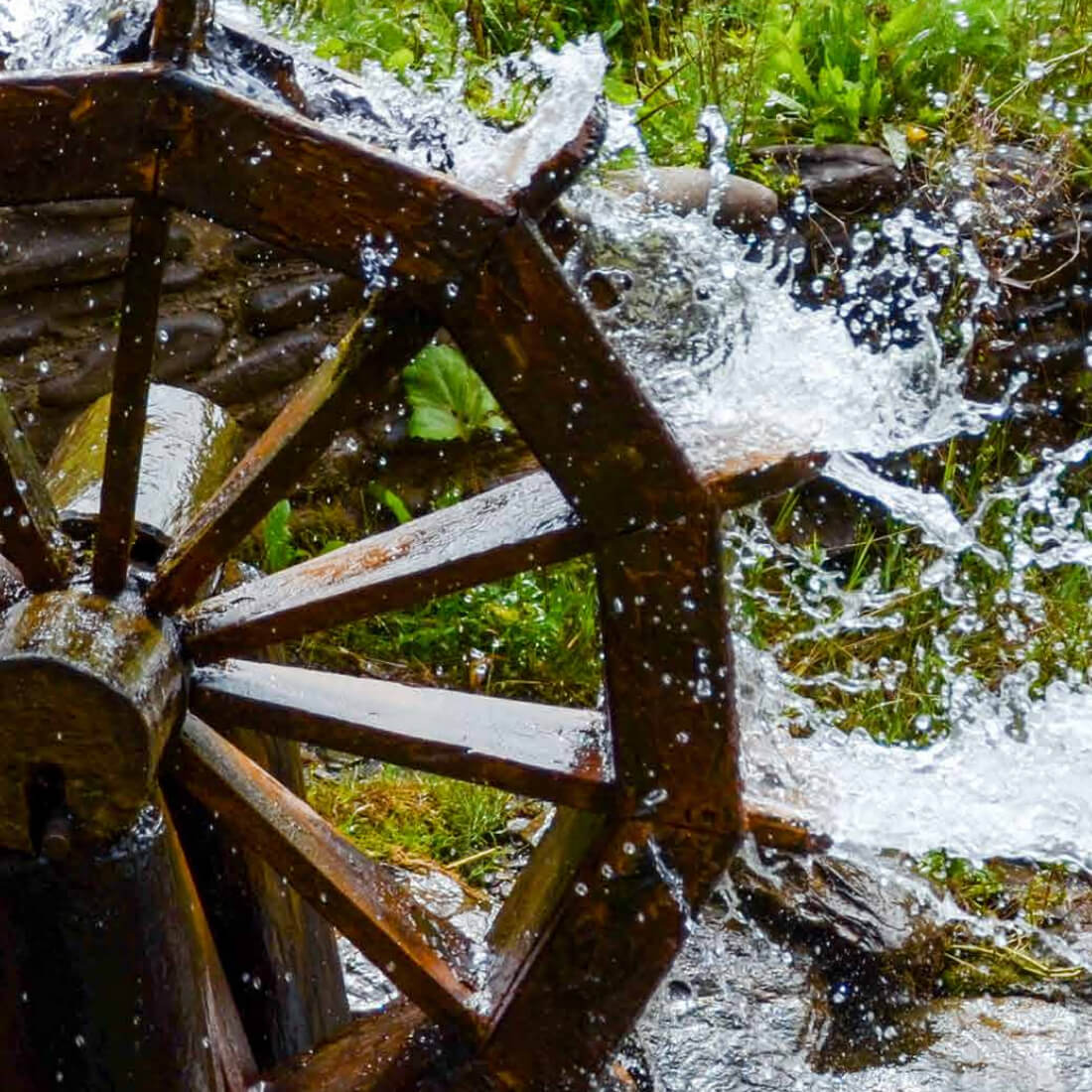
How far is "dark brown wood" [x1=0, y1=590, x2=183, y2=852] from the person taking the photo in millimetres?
1810

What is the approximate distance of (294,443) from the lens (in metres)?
1.95

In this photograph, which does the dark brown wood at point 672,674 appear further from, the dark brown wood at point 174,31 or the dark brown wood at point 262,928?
the dark brown wood at point 174,31

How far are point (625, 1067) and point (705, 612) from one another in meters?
1.14

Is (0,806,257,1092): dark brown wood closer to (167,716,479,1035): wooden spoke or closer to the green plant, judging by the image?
(167,716,479,1035): wooden spoke

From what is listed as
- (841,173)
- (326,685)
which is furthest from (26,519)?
(841,173)

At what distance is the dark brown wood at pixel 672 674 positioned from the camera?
1.91 metres

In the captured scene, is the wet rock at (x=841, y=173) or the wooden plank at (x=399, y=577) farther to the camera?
the wet rock at (x=841, y=173)

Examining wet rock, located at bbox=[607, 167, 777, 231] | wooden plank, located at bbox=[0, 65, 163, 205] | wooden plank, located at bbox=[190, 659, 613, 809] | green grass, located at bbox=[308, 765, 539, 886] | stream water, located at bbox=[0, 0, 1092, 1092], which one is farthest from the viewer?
wet rock, located at bbox=[607, 167, 777, 231]

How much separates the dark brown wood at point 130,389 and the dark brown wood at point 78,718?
0.08 metres

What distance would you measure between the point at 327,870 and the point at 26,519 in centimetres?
56

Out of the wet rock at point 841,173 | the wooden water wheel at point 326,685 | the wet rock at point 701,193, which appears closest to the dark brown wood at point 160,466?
the wooden water wheel at point 326,685

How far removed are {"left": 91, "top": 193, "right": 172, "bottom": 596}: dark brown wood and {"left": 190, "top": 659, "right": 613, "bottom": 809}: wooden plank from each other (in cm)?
19

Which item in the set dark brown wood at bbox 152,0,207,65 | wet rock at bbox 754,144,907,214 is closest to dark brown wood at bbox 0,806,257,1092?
dark brown wood at bbox 152,0,207,65

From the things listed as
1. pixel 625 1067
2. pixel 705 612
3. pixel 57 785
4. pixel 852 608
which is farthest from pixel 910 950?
pixel 57 785
